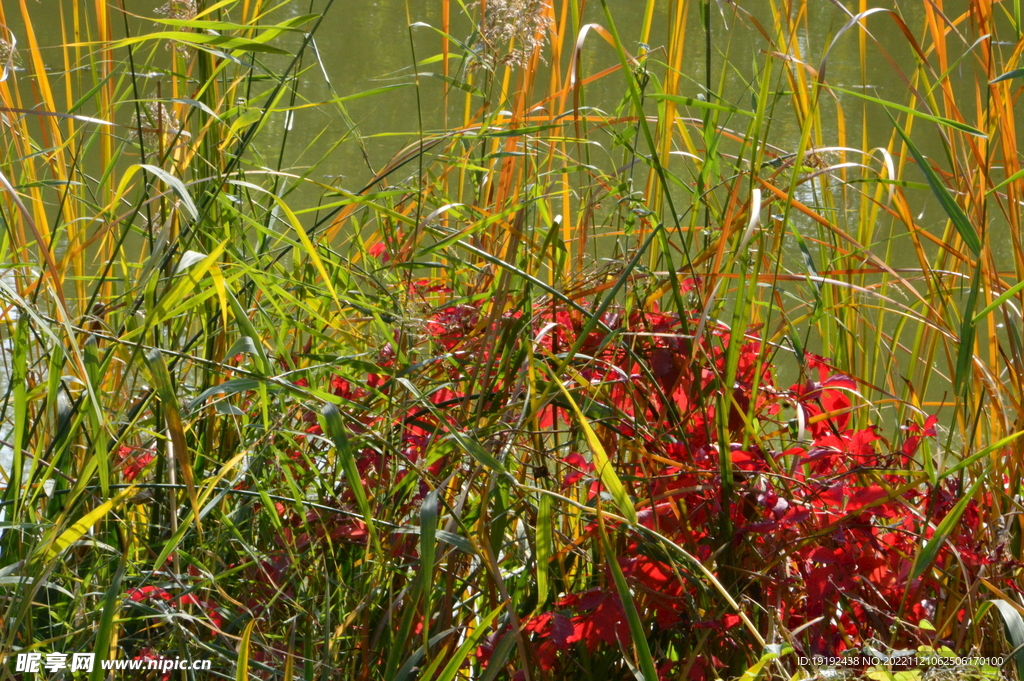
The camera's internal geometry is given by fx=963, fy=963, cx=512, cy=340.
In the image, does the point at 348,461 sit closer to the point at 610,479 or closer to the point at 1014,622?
the point at 610,479

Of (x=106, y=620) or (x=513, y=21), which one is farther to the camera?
(x=513, y=21)

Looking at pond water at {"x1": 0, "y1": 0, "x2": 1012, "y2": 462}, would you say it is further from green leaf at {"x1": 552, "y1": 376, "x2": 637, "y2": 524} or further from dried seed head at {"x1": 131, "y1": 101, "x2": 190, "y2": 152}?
green leaf at {"x1": 552, "y1": 376, "x2": 637, "y2": 524}

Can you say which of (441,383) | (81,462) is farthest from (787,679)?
(81,462)

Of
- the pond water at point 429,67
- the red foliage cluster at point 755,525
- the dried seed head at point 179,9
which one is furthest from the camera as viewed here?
the pond water at point 429,67

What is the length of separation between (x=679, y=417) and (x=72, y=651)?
0.57 meters

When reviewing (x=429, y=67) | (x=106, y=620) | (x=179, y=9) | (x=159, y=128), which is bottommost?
(x=429, y=67)

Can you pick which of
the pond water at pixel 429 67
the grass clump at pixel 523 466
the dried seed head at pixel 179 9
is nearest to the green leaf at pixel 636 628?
the grass clump at pixel 523 466

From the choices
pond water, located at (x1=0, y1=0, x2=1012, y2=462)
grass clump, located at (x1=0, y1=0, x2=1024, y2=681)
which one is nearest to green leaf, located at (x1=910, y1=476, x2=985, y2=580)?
grass clump, located at (x1=0, y1=0, x2=1024, y2=681)

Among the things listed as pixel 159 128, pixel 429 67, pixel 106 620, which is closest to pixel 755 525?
pixel 106 620

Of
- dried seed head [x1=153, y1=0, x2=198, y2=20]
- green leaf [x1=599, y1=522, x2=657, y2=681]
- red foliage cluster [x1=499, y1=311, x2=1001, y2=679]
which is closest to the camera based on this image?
green leaf [x1=599, y1=522, x2=657, y2=681]

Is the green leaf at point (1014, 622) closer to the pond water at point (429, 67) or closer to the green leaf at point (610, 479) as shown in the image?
the green leaf at point (610, 479)

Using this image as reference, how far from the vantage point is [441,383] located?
0.92m

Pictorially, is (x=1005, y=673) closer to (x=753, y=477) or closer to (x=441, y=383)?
(x=753, y=477)

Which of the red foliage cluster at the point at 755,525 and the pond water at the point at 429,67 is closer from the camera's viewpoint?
the red foliage cluster at the point at 755,525
